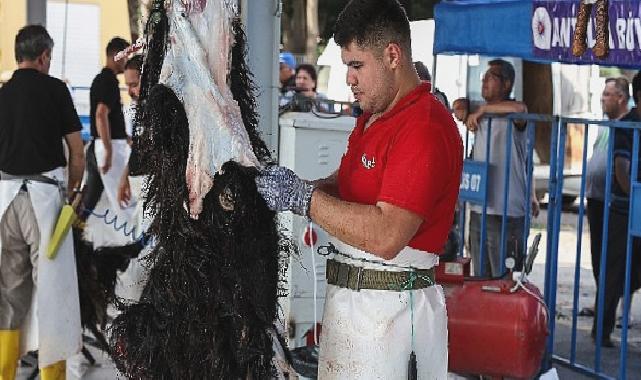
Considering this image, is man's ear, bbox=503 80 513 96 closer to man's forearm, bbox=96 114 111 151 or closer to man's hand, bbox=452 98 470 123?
man's hand, bbox=452 98 470 123

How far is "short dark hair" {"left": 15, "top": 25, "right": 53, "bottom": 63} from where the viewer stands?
5863mm

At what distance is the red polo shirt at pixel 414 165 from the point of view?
116 inches

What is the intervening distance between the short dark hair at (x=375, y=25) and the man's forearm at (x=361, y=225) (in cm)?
47

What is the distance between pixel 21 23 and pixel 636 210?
344 inches

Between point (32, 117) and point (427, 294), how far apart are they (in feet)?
10.4

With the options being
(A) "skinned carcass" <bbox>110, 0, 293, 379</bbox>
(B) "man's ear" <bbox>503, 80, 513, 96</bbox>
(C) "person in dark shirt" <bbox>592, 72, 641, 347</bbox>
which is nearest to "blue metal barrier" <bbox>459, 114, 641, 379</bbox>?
(C) "person in dark shirt" <bbox>592, 72, 641, 347</bbox>

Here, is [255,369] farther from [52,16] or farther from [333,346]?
[52,16]

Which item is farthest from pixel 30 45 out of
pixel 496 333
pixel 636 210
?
pixel 636 210

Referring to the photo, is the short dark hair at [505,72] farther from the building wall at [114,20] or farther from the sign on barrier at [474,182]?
the building wall at [114,20]

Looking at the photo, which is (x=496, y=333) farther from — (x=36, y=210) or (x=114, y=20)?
(x=114, y=20)

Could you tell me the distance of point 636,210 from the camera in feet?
19.0

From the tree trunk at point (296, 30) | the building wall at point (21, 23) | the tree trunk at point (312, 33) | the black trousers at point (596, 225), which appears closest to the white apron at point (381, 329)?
the black trousers at point (596, 225)

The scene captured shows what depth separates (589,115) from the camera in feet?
52.2

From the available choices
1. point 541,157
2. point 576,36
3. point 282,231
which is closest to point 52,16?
point 541,157
